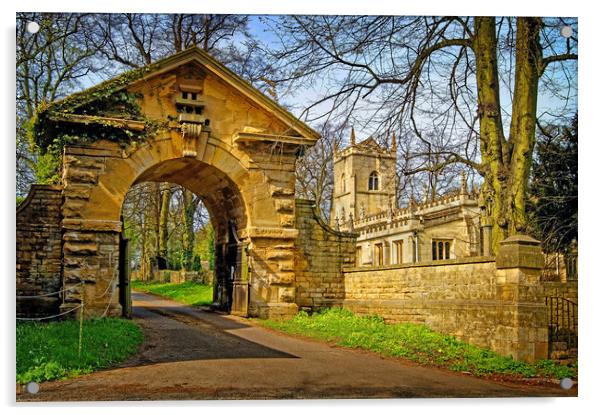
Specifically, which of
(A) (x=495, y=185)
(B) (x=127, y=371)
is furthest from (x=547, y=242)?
(B) (x=127, y=371)

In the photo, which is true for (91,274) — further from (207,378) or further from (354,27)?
(354,27)

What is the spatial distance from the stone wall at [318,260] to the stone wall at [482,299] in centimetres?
154

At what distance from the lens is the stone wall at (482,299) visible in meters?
8.91

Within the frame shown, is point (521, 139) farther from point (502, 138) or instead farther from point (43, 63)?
point (43, 63)

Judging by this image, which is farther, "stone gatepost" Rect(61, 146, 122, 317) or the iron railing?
"stone gatepost" Rect(61, 146, 122, 317)

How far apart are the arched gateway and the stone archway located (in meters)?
0.02

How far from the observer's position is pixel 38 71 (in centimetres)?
935

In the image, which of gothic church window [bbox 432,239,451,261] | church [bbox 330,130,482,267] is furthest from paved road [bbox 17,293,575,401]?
gothic church window [bbox 432,239,451,261]

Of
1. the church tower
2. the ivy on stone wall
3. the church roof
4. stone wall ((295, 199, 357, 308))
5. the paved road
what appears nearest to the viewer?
the paved road

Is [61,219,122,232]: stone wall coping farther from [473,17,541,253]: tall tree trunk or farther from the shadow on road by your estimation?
[473,17,541,253]: tall tree trunk

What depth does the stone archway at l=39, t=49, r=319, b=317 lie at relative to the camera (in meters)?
11.5

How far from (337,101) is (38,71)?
395 cm

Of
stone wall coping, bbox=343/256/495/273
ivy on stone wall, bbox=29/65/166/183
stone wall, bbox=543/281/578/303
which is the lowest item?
stone wall, bbox=543/281/578/303

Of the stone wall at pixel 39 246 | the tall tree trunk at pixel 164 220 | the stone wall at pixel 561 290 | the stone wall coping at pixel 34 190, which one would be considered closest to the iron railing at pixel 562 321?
the stone wall at pixel 561 290
